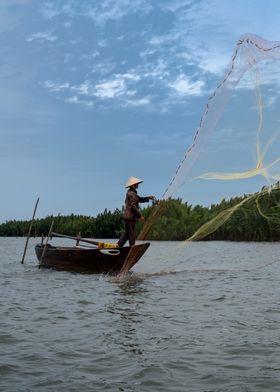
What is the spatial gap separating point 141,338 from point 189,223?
27963 mm

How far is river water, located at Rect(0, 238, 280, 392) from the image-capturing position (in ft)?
18.4

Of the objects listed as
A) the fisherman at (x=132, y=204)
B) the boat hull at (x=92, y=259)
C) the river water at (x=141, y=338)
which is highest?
the fisherman at (x=132, y=204)

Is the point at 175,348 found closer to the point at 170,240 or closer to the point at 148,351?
the point at 148,351

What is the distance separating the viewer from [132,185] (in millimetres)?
16078

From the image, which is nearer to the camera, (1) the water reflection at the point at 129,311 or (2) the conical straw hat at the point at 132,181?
(1) the water reflection at the point at 129,311

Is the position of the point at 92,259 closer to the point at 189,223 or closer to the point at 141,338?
the point at 141,338

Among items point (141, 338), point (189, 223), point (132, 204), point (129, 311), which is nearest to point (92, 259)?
point (132, 204)

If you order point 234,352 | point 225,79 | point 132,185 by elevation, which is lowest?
point 234,352

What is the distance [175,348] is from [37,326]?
2464 mm

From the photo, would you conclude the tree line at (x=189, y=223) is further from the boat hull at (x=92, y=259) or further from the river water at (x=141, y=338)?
the river water at (x=141, y=338)

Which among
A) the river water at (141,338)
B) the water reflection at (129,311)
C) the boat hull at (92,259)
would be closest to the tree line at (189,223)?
the boat hull at (92,259)

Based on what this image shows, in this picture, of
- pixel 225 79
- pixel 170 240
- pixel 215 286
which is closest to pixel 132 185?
pixel 215 286

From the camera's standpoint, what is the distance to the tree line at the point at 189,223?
28509 millimetres

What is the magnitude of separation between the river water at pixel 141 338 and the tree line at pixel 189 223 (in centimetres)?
1207
